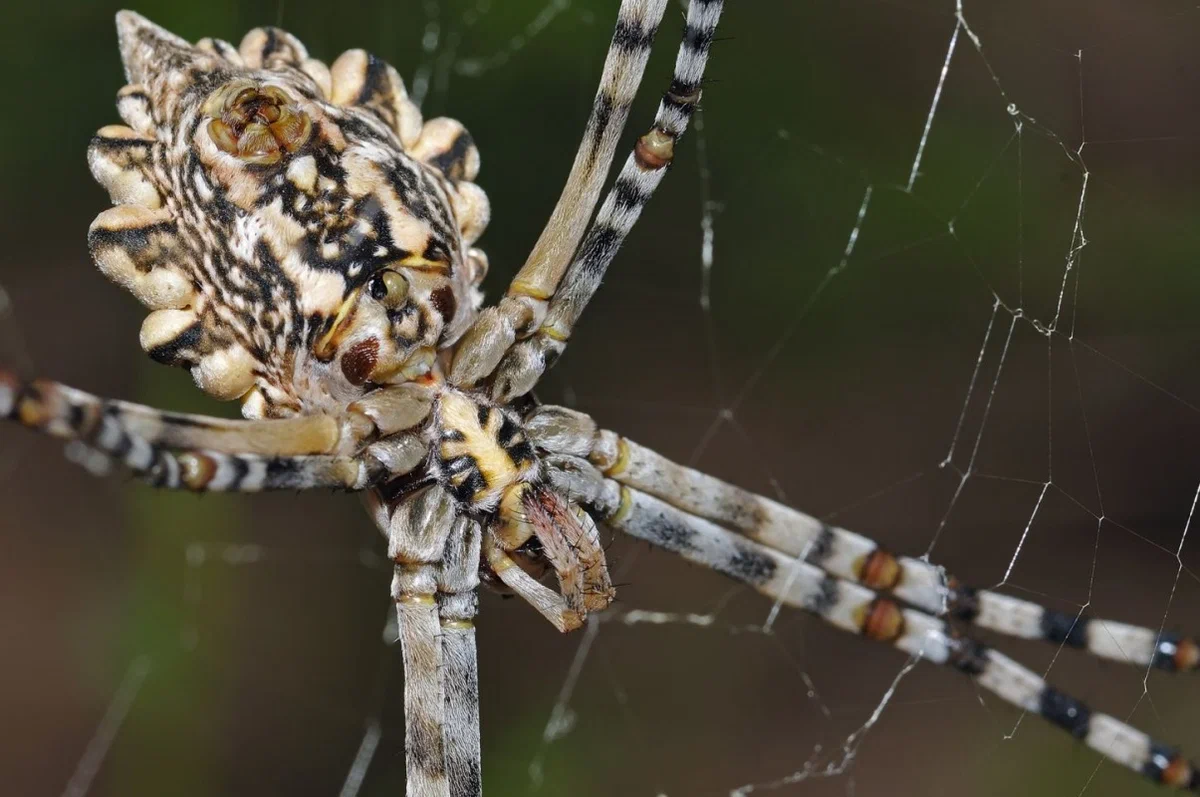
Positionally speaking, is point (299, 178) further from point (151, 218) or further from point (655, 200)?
point (655, 200)

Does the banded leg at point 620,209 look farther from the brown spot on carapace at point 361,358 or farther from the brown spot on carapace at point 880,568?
the brown spot on carapace at point 880,568

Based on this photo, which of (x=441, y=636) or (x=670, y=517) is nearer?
(x=441, y=636)

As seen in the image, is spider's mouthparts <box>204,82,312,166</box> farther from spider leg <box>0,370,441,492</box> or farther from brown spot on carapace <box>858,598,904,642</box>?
brown spot on carapace <box>858,598,904,642</box>

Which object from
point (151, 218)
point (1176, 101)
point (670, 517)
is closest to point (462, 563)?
point (670, 517)

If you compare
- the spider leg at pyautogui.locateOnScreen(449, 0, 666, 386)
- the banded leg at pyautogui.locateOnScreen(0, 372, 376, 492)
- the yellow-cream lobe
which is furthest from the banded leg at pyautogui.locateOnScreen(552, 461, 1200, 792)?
the banded leg at pyautogui.locateOnScreen(0, 372, 376, 492)

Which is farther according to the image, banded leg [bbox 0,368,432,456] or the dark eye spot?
the dark eye spot

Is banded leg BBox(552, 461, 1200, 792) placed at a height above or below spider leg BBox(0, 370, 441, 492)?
below
